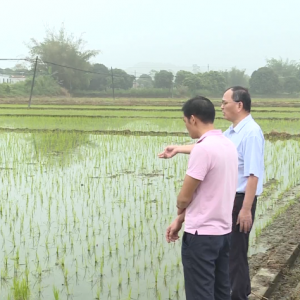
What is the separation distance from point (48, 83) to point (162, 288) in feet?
102

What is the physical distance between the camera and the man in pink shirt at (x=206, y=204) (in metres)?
2.17

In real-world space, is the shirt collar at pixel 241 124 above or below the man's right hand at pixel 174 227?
above

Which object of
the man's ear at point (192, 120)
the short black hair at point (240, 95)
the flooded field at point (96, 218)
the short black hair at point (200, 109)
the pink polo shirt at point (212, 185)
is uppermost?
the short black hair at point (240, 95)

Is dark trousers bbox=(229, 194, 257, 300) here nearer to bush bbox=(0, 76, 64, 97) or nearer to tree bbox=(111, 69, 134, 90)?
bush bbox=(0, 76, 64, 97)

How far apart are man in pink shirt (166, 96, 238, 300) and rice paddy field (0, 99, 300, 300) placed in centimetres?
92

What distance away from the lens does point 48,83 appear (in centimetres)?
3297

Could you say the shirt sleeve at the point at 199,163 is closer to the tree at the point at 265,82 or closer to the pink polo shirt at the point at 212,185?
the pink polo shirt at the point at 212,185

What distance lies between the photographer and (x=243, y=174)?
273cm

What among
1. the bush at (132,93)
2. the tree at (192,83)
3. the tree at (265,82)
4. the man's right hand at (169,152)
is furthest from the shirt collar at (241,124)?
the tree at (265,82)

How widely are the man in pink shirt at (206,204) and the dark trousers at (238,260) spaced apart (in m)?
0.54

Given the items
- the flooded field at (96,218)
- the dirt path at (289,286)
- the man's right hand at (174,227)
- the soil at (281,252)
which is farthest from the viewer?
the flooded field at (96,218)

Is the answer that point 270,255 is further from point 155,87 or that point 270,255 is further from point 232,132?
point 155,87

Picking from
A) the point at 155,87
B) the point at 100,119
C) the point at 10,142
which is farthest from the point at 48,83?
Result: the point at 10,142

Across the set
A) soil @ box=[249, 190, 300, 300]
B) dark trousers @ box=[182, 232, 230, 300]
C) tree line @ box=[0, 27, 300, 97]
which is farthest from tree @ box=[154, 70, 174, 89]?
dark trousers @ box=[182, 232, 230, 300]
